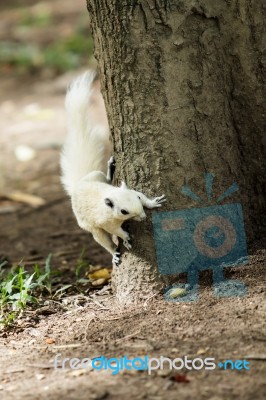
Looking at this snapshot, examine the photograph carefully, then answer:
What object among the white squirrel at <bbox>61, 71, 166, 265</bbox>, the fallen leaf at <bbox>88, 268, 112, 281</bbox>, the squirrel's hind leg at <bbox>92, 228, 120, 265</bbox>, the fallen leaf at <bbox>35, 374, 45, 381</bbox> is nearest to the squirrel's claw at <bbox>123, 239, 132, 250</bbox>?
the white squirrel at <bbox>61, 71, 166, 265</bbox>

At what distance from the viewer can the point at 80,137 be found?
13.5 feet

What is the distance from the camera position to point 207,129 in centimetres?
343

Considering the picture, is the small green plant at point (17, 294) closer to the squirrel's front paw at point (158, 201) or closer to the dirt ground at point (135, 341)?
the dirt ground at point (135, 341)

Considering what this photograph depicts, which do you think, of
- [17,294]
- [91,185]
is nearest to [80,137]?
[91,185]

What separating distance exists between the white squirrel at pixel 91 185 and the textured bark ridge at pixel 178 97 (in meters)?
0.10

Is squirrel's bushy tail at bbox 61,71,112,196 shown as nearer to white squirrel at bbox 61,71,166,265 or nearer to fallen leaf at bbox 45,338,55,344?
white squirrel at bbox 61,71,166,265

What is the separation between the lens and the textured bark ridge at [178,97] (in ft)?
10.8

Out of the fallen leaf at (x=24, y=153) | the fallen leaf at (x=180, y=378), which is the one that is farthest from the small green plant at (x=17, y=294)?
the fallen leaf at (x=24, y=153)

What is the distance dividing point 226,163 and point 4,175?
3860 millimetres

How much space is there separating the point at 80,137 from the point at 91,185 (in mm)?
458

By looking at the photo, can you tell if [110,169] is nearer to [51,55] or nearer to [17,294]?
[17,294]

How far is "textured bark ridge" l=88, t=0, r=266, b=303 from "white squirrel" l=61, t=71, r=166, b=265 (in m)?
0.10

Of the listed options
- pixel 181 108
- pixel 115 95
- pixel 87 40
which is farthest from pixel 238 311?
pixel 87 40

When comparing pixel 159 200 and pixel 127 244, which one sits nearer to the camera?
pixel 159 200
